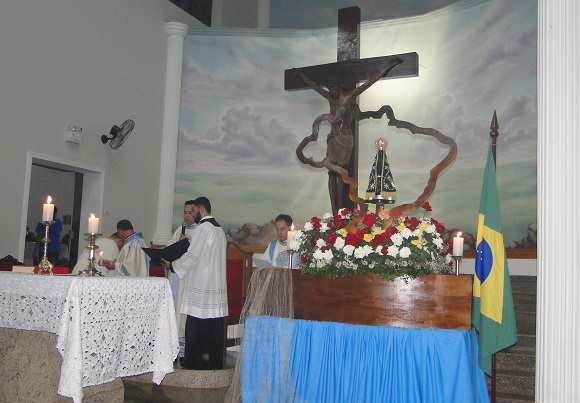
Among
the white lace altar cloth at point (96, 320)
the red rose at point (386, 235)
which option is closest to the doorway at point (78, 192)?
the white lace altar cloth at point (96, 320)

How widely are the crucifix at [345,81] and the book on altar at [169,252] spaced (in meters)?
2.22

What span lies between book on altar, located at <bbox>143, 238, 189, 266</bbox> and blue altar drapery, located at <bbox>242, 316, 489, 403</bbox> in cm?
154

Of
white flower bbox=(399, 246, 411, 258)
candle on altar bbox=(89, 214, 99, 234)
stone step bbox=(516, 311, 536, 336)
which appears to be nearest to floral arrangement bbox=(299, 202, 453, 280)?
white flower bbox=(399, 246, 411, 258)

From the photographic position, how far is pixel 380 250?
16.4 ft

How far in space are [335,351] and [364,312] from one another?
0.38 meters

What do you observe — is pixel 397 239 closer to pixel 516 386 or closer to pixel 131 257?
pixel 516 386

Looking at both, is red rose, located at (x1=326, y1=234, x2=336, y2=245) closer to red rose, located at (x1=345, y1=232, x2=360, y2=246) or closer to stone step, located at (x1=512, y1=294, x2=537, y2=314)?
red rose, located at (x1=345, y1=232, x2=360, y2=246)

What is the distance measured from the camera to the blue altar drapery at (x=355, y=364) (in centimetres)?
471

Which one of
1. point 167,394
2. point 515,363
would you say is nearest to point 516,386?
point 515,363

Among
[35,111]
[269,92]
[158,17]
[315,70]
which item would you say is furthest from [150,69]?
[315,70]

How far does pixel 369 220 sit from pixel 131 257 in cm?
385

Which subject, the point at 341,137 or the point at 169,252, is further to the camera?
the point at 341,137

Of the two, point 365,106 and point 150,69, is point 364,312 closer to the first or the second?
point 365,106

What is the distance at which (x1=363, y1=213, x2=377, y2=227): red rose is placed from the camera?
5281 millimetres
